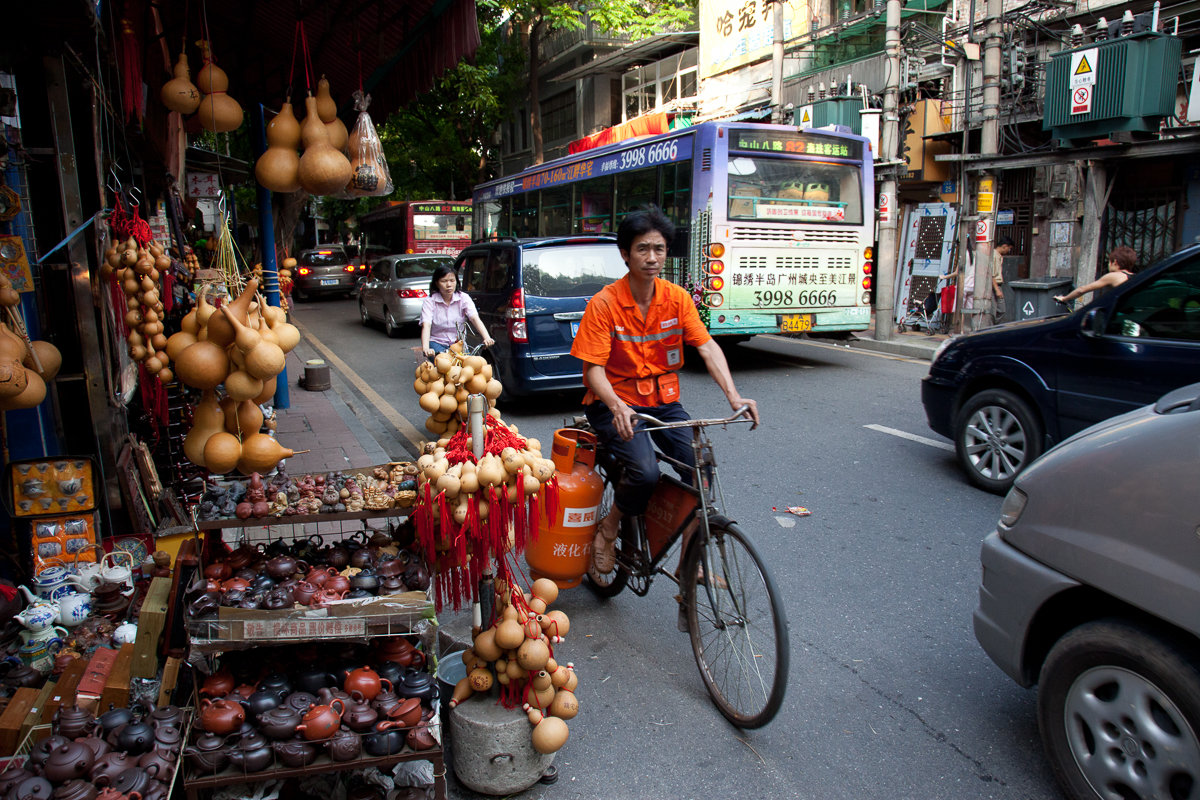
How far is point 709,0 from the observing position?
74.4 ft

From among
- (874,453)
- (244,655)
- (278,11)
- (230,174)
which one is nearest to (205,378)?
(244,655)

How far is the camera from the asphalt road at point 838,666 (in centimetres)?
281

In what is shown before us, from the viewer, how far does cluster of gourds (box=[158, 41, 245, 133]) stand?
334 centimetres

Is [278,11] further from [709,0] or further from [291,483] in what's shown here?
[709,0]

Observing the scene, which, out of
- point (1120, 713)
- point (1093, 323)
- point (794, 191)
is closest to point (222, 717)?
point (1120, 713)

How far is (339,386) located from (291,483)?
28.1ft

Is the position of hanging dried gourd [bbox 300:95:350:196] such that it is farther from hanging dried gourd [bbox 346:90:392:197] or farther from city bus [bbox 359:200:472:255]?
city bus [bbox 359:200:472:255]

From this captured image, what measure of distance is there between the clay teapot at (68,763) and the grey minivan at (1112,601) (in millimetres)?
2856

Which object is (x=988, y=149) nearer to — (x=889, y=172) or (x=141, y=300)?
(x=889, y=172)

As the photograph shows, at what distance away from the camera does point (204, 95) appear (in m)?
3.46

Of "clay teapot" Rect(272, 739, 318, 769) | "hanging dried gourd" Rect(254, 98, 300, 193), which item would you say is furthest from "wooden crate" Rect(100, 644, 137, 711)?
"hanging dried gourd" Rect(254, 98, 300, 193)

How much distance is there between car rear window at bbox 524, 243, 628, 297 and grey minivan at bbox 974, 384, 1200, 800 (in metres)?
6.16

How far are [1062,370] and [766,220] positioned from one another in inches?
231

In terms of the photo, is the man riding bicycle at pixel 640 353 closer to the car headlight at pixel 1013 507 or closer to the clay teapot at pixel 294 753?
the car headlight at pixel 1013 507
